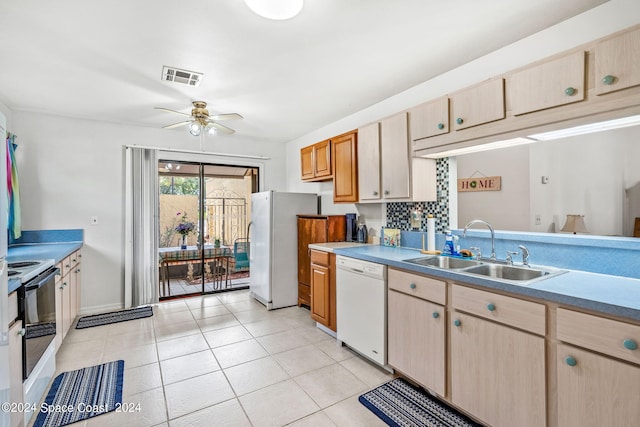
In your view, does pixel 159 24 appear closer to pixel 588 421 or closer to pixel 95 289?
pixel 588 421

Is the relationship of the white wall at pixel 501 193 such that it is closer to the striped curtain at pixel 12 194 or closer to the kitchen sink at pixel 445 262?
the kitchen sink at pixel 445 262

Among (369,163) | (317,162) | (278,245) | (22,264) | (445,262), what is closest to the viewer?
(22,264)

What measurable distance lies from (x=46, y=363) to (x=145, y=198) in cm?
235

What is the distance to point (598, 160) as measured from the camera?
6.33 feet

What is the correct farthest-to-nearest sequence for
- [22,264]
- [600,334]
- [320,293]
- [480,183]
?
[320,293] < [480,183] < [22,264] < [600,334]

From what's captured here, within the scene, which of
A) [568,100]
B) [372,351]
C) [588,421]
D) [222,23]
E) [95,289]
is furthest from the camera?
[95,289]

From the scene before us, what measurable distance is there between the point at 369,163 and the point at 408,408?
208 cm

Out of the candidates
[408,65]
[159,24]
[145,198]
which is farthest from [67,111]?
[408,65]

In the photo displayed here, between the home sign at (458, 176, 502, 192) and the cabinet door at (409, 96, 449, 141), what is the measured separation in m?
Answer: 0.60

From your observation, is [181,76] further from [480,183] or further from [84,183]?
[480,183]

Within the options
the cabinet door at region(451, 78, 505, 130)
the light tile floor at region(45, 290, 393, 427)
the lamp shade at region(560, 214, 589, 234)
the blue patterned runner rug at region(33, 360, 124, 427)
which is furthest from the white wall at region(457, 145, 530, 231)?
the blue patterned runner rug at region(33, 360, 124, 427)

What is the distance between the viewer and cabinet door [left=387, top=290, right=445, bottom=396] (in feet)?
6.30

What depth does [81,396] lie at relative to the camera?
2.10 m

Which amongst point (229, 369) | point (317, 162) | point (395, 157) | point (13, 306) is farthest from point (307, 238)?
point (13, 306)
